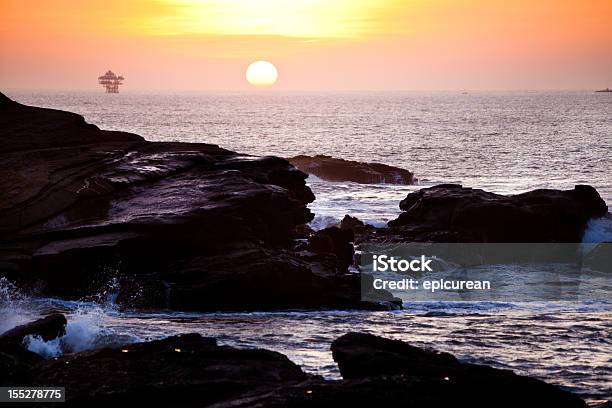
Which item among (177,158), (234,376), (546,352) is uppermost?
(177,158)

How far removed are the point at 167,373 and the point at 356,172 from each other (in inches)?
2200

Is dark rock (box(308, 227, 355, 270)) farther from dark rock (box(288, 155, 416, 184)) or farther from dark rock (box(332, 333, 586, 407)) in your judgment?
dark rock (box(288, 155, 416, 184))

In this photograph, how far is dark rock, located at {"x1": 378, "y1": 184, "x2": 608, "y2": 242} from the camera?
39.7 meters

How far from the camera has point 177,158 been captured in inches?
1412

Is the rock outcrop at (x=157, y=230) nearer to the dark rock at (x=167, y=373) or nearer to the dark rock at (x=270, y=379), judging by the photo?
the dark rock at (x=167, y=373)

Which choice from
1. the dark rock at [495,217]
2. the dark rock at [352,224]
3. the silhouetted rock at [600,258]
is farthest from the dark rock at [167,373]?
the dark rock at [352,224]

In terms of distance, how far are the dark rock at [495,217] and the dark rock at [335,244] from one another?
465 cm

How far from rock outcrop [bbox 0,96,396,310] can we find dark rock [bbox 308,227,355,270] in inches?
42.7

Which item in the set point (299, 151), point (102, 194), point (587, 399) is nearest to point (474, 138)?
point (299, 151)

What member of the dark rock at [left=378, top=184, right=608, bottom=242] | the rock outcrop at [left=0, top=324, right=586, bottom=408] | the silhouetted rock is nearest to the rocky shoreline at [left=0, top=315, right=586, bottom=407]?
the rock outcrop at [left=0, top=324, right=586, bottom=408]

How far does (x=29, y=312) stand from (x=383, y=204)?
109 ft

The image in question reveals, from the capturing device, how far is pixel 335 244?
119 ft

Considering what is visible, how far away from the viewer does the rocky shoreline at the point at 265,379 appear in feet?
46.3

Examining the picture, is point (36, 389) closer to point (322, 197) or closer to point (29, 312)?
point (29, 312)
